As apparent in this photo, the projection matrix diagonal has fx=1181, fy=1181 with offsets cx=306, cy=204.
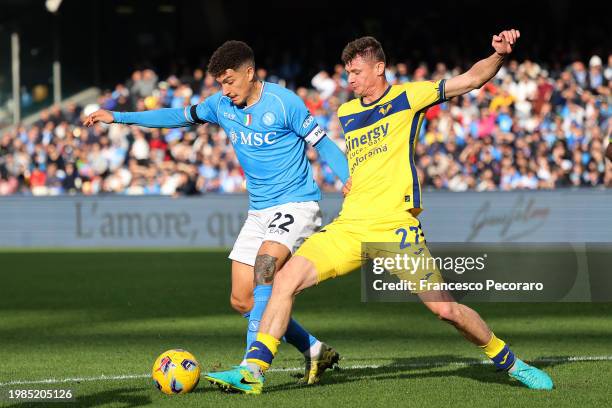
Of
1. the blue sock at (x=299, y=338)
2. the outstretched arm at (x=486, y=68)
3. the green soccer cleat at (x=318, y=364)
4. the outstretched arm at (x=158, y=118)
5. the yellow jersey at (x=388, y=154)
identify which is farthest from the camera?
the outstretched arm at (x=158, y=118)

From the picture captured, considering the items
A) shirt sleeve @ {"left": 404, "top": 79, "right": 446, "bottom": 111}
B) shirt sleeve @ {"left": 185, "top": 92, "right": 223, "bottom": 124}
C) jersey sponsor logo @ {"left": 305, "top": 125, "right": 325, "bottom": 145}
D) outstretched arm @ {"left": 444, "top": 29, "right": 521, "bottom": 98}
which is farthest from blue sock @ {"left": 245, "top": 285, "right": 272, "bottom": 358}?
outstretched arm @ {"left": 444, "top": 29, "right": 521, "bottom": 98}

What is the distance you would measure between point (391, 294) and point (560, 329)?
13.5 ft

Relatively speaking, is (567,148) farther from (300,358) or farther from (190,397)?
(190,397)

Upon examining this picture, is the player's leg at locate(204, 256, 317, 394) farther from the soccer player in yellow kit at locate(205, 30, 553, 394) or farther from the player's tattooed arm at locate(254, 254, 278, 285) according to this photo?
the player's tattooed arm at locate(254, 254, 278, 285)

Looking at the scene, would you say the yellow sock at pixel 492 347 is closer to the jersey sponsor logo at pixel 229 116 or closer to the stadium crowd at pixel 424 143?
the jersey sponsor logo at pixel 229 116

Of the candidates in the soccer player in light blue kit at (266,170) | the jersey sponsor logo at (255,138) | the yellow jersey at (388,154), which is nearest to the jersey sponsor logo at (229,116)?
the soccer player in light blue kit at (266,170)

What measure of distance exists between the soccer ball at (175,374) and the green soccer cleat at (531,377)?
6.56ft

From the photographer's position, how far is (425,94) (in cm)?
717

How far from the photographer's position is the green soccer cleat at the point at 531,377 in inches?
289

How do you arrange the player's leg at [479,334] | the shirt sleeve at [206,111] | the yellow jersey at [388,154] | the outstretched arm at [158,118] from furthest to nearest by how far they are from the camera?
the outstretched arm at [158,118] → the shirt sleeve at [206,111] → the yellow jersey at [388,154] → the player's leg at [479,334]

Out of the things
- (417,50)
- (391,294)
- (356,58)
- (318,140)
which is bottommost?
(391,294)

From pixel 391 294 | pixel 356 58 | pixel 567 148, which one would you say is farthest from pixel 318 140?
pixel 567 148

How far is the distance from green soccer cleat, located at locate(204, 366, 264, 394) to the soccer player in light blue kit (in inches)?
28.1

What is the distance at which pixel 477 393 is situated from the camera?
23.9 ft
